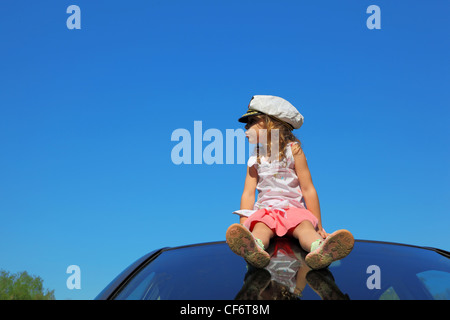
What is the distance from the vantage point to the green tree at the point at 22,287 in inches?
1130

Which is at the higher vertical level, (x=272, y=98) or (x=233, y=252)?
(x=272, y=98)

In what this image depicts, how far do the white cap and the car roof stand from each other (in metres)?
1.48

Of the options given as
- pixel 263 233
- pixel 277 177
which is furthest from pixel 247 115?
pixel 263 233

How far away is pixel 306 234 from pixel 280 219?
292 mm

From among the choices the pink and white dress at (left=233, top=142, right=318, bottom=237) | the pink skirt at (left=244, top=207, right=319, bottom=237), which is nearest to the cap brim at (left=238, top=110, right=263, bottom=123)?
the pink and white dress at (left=233, top=142, right=318, bottom=237)

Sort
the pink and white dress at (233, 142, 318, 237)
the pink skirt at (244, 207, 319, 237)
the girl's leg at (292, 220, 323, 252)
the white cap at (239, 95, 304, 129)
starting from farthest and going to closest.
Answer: the white cap at (239, 95, 304, 129)
the pink and white dress at (233, 142, 318, 237)
the pink skirt at (244, 207, 319, 237)
the girl's leg at (292, 220, 323, 252)

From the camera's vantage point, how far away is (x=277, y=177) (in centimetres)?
392

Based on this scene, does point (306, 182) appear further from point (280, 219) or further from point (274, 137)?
point (280, 219)

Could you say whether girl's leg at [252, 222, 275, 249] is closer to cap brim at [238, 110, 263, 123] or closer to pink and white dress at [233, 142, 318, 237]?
pink and white dress at [233, 142, 318, 237]

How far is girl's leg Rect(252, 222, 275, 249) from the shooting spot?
290cm
